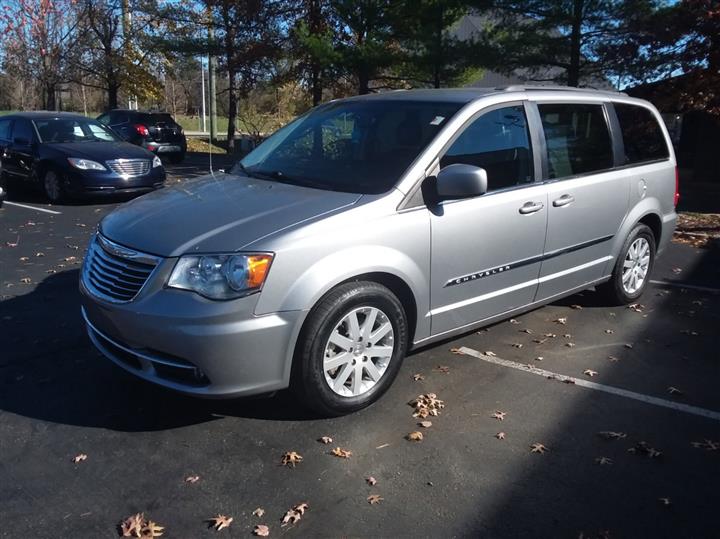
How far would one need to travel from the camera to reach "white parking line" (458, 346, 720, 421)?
3.93m

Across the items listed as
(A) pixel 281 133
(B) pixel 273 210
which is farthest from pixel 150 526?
(A) pixel 281 133

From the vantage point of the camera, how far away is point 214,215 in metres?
3.67

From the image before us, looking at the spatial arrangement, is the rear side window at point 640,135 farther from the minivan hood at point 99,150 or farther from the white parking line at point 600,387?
the minivan hood at point 99,150

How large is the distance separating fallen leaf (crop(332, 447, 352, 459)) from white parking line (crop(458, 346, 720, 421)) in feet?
5.23

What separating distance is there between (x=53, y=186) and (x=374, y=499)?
9.83 m

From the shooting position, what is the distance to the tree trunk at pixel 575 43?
12.7 meters

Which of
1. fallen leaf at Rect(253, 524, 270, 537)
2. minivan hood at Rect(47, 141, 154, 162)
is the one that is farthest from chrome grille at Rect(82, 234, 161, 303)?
minivan hood at Rect(47, 141, 154, 162)

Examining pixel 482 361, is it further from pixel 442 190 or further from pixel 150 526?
pixel 150 526

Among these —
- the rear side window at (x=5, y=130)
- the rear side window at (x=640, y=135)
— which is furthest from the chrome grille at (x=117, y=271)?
the rear side window at (x=5, y=130)

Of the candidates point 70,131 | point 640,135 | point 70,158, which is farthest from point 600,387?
point 70,131

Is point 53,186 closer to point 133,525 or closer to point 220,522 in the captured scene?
point 133,525

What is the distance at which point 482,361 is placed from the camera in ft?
15.1

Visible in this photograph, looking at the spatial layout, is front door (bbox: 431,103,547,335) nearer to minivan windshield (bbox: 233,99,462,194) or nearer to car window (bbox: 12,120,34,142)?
minivan windshield (bbox: 233,99,462,194)

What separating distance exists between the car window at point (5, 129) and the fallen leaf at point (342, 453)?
1103cm
